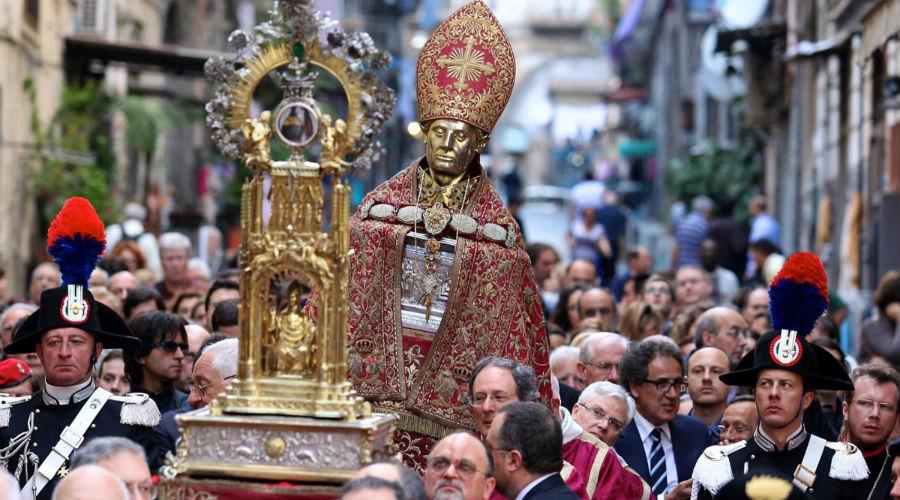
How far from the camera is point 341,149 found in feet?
22.9

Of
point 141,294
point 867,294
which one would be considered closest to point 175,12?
point 867,294

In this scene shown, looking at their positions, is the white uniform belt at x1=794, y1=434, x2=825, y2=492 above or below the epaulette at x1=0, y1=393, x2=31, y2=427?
below

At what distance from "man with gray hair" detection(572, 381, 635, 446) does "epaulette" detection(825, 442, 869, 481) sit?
4.31 ft

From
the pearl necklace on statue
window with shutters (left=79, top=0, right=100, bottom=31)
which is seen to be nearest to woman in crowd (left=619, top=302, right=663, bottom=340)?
the pearl necklace on statue

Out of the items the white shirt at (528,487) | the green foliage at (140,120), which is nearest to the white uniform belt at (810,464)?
the white shirt at (528,487)

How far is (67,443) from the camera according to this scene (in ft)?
25.9

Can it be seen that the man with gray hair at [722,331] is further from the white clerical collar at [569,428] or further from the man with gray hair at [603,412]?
the white clerical collar at [569,428]

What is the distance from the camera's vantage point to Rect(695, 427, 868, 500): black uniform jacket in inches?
315

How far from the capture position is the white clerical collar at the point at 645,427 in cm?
976

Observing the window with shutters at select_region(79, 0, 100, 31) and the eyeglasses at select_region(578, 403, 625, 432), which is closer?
the eyeglasses at select_region(578, 403, 625, 432)

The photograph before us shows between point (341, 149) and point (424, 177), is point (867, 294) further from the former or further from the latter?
point (341, 149)

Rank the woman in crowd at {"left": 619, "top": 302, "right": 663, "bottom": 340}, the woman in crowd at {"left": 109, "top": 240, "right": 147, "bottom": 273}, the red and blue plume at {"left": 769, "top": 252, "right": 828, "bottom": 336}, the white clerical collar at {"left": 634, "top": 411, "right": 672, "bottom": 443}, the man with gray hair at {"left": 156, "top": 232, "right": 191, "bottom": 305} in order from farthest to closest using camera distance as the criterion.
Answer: the woman in crowd at {"left": 109, "top": 240, "right": 147, "bottom": 273}, the man with gray hair at {"left": 156, "top": 232, "right": 191, "bottom": 305}, the woman in crowd at {"left": 619, "top": 302, "right": 663, "bottom": 340}, the white clerical collar at {"left": 634, "top": 411, "right": 672, "bottom": 443}, the red and blue plume at {"left": 769, "top": 252, "right": 828, "bottom": 336}

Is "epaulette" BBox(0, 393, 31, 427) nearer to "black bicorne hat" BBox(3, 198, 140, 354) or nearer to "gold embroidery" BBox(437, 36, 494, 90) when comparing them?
"black bicorne hat" BBox(3, 198, 140, 354)

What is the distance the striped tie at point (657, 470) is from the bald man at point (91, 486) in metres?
3.94
